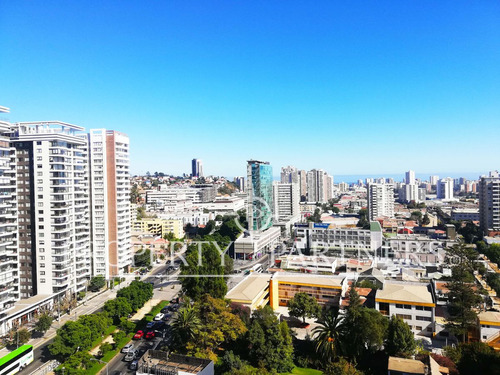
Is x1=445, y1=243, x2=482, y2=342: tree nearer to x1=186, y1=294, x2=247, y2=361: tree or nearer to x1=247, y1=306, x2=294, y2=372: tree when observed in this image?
x1=247, y1=306, x2=294, y2=372: tree

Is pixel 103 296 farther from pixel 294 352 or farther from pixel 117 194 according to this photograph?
pixel 294 352

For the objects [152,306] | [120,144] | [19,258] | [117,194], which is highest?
[120,144]

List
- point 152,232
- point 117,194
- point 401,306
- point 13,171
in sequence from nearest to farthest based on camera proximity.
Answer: point 401,306 → point 13,171 → point 117,194 → point 152,232

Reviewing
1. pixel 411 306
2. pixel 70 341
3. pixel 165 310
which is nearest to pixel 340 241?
pixel 411 306

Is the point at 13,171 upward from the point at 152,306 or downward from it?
upward

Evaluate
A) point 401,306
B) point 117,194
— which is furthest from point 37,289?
point 401,306

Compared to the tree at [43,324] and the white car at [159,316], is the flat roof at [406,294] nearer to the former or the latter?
the white car at [159,316]

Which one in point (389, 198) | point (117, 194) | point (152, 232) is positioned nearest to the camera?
point (117, 194)

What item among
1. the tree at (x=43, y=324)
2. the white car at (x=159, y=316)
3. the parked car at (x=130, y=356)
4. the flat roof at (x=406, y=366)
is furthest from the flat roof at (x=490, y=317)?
the tree at (x=43, y=324)
